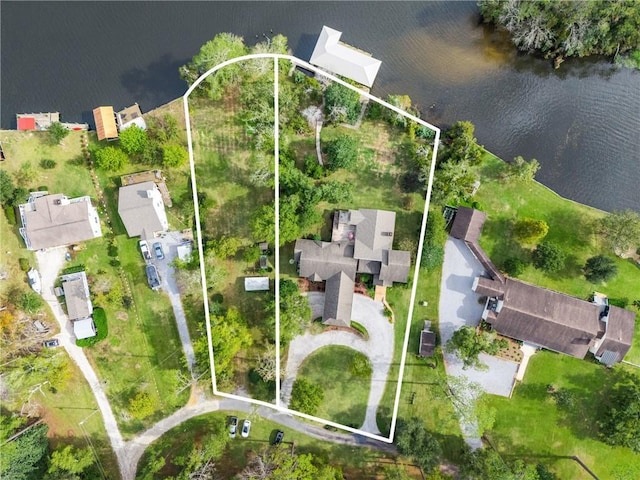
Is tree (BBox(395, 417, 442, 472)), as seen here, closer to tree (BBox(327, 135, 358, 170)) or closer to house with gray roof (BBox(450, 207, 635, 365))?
house with gray roof (BBox(450, 207, 635, 365))

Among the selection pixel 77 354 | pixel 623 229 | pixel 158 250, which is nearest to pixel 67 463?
pixel 77 354

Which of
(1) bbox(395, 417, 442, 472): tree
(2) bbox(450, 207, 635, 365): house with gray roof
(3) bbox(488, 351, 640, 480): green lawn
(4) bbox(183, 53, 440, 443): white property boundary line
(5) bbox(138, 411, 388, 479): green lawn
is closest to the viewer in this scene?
(1) bbox(395, 417, 442, 472): tree

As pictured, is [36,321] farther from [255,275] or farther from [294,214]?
[294,214]

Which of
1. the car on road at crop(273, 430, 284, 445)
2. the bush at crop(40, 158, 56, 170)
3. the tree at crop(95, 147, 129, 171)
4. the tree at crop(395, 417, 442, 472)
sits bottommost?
the car on road at crop(273, 430, 284, 445)

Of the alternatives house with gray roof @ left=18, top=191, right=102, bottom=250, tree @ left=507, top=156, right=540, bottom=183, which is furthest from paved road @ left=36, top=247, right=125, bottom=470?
tree @ left=507, top=156, right=540, bottom=183

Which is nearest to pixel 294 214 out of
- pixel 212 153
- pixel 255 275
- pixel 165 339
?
pixel 255 275

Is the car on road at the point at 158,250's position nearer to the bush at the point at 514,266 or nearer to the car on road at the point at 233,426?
the car on road at the point at 233,426
